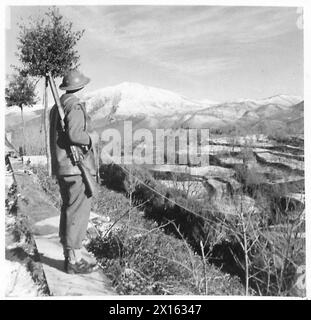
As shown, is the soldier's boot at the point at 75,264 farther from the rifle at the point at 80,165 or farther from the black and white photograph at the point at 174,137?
the rifle at the point at 80,165

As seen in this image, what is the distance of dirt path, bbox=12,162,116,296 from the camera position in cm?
561

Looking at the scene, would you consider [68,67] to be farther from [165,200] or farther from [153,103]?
[165,200]

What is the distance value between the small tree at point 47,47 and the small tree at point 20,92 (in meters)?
0.12

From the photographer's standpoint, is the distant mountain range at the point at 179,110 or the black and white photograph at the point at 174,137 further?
the distant mountain range at the point at 179,110

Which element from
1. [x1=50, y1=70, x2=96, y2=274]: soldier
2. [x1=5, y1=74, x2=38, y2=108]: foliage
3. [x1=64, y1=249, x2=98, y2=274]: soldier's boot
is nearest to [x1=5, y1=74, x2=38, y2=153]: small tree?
[x1=5, y1=74, x2=38, y2=108]: foliage

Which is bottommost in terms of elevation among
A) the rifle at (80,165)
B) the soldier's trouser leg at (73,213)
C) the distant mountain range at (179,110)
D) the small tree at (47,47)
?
the soldier's trouser leg at (73,213)

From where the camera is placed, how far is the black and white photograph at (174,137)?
632 centimetres

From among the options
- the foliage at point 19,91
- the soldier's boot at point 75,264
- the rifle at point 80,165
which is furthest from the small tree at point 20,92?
the soldier's boot at point 75,264

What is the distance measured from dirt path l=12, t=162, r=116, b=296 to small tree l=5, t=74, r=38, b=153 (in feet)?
2.94

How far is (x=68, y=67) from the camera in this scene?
6668mm

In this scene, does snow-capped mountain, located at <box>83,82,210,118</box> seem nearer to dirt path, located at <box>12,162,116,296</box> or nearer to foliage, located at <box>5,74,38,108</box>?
foliage, located at <box>5,74,38,108</box>

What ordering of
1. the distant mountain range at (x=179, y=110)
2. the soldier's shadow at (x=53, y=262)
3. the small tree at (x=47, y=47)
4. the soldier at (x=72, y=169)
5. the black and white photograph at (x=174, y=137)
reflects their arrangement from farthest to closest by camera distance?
the distant mountain range at (x=179, y=110) → the small tree at (x=47, y=47) → the black and white photograph at (x=174, y=137) → the soldier's shadow at (x=53, y=262) → the soldier at (x=72, y=169)
